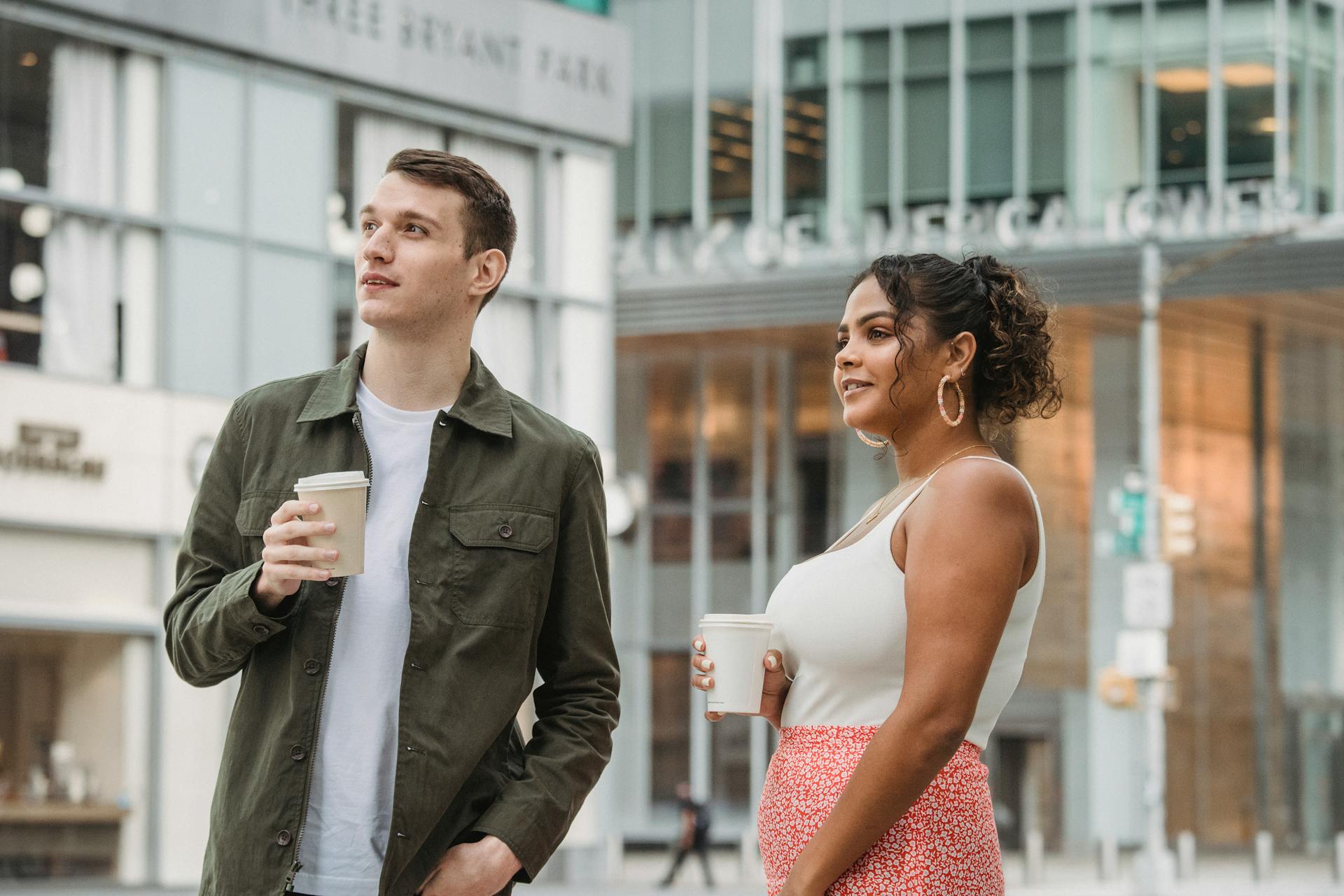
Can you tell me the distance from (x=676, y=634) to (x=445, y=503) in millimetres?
31638

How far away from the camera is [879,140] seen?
32156 mm

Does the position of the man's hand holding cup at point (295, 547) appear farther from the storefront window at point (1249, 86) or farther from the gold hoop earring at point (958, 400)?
the storefront window at point (1249, 86)

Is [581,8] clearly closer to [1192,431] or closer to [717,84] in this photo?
[717,84]

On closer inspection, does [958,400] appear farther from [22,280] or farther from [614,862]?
[614,862]

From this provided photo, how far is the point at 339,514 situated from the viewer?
3080 millimetres

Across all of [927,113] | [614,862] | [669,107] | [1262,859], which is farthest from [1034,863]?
[669,107]

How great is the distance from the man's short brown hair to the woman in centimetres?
73

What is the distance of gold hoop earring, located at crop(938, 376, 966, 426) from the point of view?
352 centimetres

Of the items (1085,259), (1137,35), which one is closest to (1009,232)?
(1085,259)

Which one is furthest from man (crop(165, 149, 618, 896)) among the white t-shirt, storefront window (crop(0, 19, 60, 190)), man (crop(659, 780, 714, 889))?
man (crop(659, 780, 714, 889))

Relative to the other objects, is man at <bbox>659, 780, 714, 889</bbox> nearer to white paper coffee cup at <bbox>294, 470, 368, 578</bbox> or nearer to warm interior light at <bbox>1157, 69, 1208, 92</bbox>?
warm interior light at <bbox>1157, 69, 1208, 92</bbox>

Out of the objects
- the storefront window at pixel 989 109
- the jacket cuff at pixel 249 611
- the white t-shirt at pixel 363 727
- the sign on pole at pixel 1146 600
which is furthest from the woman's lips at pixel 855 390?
the storefront window at pixel 989 109

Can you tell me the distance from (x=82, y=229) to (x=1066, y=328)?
16.4 metres

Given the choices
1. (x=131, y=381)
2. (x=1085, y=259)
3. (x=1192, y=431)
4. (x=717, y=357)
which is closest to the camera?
(x=131, y=381)
